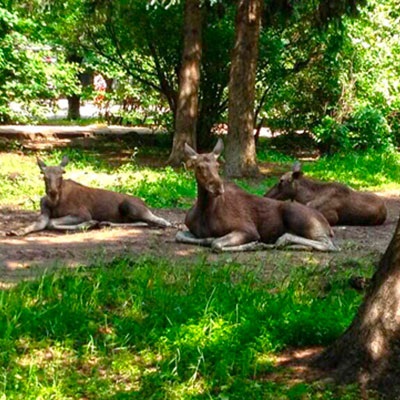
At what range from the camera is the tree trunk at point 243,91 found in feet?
62.8

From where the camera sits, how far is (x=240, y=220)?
11141 millimetres

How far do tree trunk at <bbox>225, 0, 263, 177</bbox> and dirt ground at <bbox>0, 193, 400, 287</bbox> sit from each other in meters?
6.63

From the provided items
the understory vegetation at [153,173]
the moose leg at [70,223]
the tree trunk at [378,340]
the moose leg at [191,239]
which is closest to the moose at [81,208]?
Result: the moose leg at [70,223]

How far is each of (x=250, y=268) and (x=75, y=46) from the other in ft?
59.0

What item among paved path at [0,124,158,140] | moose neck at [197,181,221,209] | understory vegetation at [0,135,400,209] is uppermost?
moose neck at [197,181,221,209]

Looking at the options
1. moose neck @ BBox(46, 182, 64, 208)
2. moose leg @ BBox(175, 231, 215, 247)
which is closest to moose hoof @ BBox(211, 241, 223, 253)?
moose leg @ BBox(175, 231, 215, 247)

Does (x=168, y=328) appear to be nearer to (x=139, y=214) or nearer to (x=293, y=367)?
(x=293, y=367)

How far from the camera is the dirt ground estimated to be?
379 inches

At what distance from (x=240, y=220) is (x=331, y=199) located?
8.87ft

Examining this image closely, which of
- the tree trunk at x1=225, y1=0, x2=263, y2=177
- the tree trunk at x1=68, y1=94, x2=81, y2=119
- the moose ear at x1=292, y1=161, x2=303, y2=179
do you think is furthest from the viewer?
the tree trunk at x1=68, y1=94, x2=81, y2=119

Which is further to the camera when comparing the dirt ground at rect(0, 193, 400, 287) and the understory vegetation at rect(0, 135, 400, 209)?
the understory vegetation at rect(0, 135, 400, 209)

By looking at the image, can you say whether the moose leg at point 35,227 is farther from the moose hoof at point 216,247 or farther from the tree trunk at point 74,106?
the tree trunk at point 74,106

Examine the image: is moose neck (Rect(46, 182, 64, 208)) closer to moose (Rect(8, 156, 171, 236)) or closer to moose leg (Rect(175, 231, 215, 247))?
moose (Rect(8, 156, 171, 236))

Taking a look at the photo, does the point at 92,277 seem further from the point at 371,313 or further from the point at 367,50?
the point at 367,50
